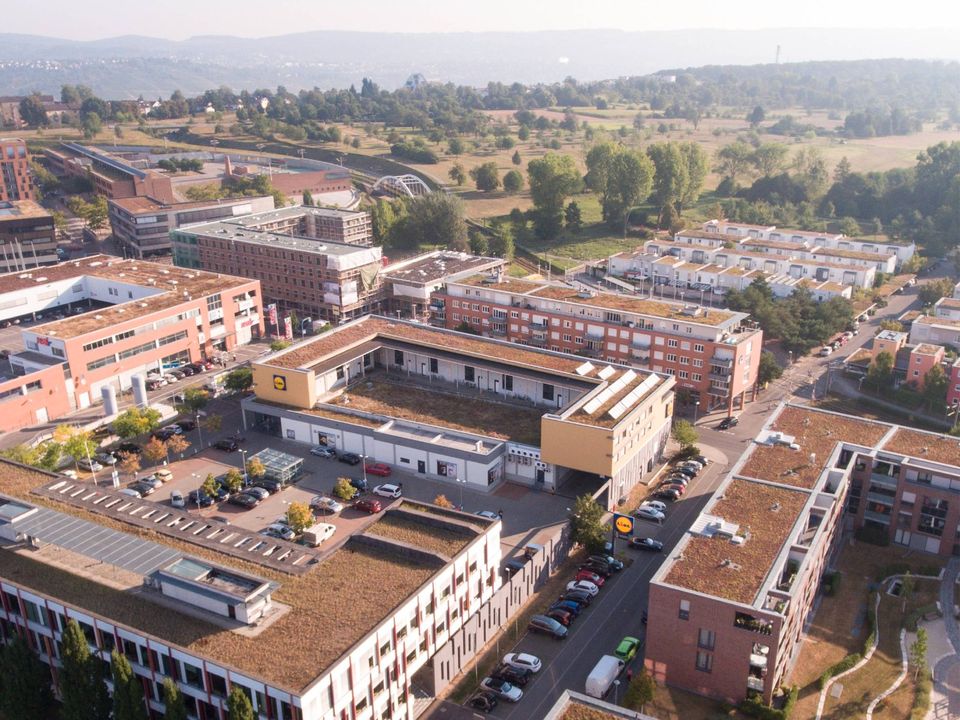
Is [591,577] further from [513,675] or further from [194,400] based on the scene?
[194,400]

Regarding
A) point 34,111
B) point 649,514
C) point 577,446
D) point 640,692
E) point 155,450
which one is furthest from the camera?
point 34,111

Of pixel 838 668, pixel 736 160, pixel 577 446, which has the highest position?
pixel 736 160

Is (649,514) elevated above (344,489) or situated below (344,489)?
below

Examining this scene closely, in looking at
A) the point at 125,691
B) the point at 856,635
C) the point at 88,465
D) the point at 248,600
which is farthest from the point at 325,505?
the point at 856,635

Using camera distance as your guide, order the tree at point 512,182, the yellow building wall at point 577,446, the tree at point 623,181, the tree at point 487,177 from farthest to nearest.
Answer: the tree at point 487,177 → the tree at point 512,182 → the tree at point 623,181 → the yellow building wall at point 577,446

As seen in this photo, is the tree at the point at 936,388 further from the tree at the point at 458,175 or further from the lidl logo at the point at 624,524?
the tree at the point at 458,175

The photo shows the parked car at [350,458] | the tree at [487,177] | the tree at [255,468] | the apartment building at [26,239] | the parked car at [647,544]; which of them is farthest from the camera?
the tree at [487,177]

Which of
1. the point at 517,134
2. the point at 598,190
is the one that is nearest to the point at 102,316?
the point at 598,190

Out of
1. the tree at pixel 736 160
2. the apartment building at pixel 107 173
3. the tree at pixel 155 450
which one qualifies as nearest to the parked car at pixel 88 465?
the tree at pixel 155 450
